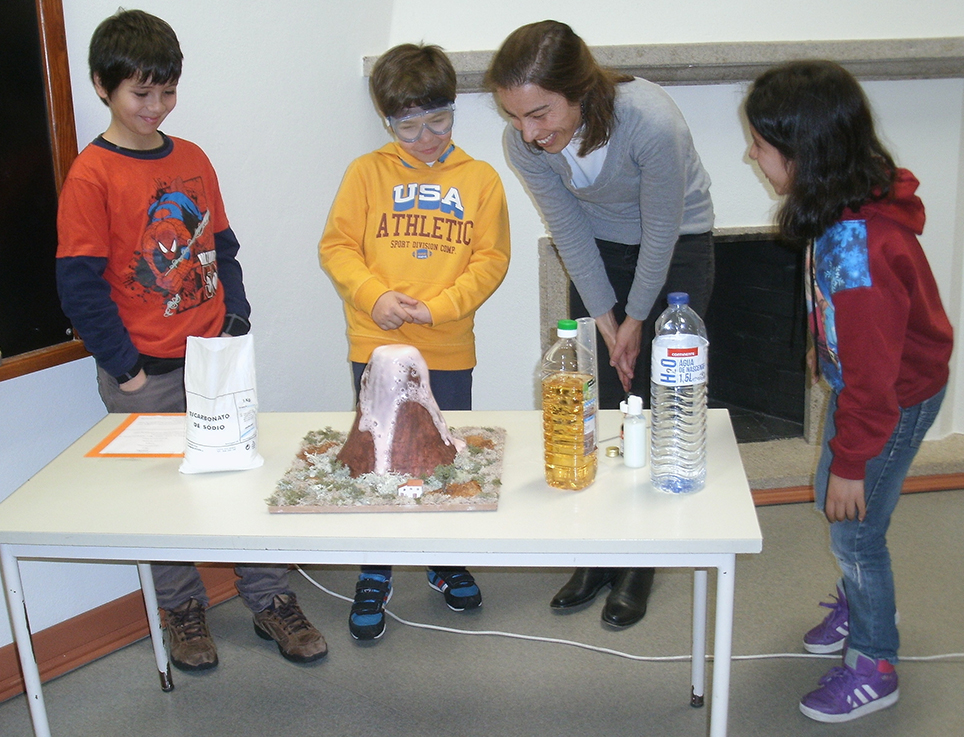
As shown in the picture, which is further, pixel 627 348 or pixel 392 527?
pixel 627 348

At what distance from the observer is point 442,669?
1.96 metres

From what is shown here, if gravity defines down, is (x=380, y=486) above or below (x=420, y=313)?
below

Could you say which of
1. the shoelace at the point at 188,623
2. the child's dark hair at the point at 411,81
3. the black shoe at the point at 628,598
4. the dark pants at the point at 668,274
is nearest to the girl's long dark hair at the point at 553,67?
the child's dark hair at the point at 411,81

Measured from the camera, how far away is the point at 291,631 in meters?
2.02

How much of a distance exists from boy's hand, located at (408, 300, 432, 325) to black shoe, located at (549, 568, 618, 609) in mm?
815

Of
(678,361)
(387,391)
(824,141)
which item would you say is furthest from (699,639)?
(824,141)

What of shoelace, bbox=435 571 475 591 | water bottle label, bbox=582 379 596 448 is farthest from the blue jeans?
shoelace, bbox=435 571 475 591

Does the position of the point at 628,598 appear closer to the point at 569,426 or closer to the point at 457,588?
the point at 457,588

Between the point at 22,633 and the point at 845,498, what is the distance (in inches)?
54.1

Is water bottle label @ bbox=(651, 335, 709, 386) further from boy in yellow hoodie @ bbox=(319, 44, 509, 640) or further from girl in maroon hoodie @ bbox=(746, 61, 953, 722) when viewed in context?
boy in yellow hoodie @ bbox=(319, 44, 509, 640)

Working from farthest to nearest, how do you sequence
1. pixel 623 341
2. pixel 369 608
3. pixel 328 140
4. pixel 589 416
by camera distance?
pixel 328 140 < pixel 369 608 < pixel 623 341 < pixel 589 416

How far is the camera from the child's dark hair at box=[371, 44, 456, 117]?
177 centimetres

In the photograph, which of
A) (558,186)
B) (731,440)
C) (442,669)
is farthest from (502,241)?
(442,669)

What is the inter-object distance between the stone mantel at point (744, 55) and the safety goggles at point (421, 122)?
725mm
